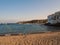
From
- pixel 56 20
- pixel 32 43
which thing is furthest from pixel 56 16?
pixel 32 43

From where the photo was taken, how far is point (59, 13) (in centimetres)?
6269

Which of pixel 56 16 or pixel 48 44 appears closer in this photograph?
pixel 48 44

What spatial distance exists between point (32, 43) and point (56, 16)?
56753 mm

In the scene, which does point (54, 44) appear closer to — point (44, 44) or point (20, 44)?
point (44, 44)

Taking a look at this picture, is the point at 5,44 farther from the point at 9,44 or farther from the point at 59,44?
the point at 59,44

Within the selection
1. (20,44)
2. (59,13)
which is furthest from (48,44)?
(59,13)

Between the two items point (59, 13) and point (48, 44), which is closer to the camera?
point (48, 44)

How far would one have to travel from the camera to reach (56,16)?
6462 cm

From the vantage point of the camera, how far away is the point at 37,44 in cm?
904

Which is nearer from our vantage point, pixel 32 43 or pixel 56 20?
pixel 32 43

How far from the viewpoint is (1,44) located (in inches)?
361

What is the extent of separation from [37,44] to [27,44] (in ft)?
2.10

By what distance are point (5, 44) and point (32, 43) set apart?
1768mm

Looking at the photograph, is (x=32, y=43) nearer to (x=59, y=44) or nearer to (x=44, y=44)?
(x=44, y=44)
